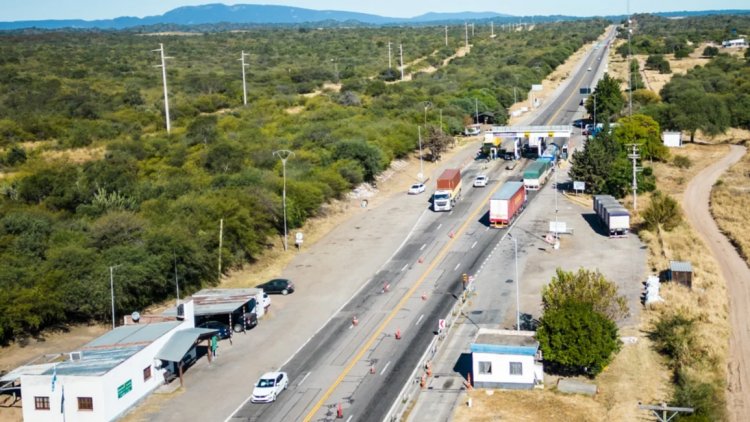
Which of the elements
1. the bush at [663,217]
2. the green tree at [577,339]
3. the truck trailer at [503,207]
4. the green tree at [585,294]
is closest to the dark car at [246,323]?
the green tree at [585,294]

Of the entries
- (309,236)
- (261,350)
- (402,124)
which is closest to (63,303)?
(261,350)

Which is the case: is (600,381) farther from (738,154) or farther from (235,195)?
(738,154)

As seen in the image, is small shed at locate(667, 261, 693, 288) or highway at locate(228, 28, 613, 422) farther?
small shed at locate(667, 261, 693, 288)

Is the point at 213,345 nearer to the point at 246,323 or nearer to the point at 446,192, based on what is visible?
the point at 246,323

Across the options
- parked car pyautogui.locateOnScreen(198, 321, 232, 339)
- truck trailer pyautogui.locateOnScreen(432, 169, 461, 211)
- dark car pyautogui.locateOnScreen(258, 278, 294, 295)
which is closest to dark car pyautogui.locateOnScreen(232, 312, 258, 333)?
parked car pyautogui.locateOnScreen(198, 321, 232, 339)

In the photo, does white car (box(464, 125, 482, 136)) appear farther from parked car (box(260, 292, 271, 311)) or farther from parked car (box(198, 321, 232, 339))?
parked car (box(198, 321, 232, 339))
